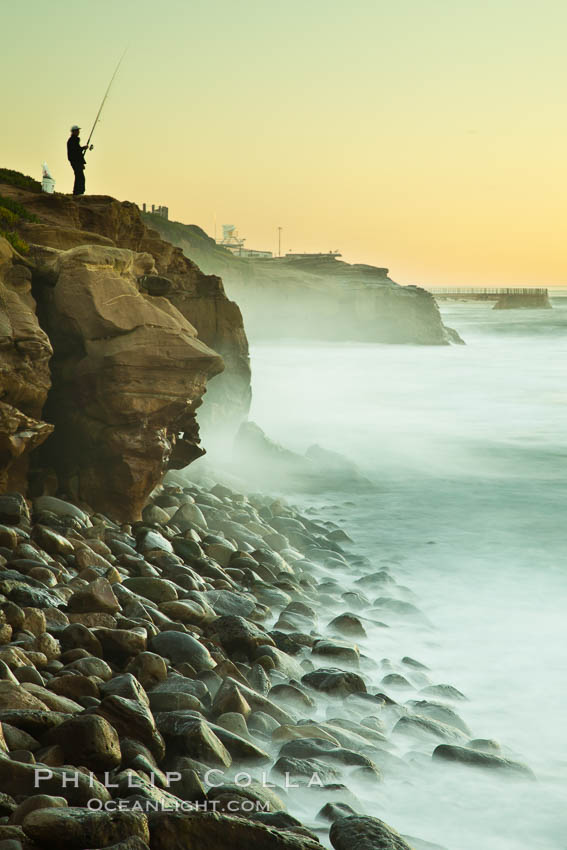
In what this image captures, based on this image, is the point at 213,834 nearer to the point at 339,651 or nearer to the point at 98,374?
the point at 339,651

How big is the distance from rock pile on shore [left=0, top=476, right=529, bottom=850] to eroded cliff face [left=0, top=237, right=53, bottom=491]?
44 centimetres

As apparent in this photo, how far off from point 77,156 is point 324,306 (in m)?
44.0

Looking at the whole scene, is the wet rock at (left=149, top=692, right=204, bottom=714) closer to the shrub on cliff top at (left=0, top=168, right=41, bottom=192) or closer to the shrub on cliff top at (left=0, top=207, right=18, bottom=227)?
the shrub on cliff top at (left=0, top=207, right=18, bottom=227)

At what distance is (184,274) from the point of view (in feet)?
38.0

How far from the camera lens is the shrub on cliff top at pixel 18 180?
12.3 meters

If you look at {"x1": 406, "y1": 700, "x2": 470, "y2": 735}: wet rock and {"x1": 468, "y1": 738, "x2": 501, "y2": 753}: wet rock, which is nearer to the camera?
{"x1": 468, "y1": 738, "x2": 501, "y2": 753}: wet rock

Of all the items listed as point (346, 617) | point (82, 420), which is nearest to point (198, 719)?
point (346, 617)

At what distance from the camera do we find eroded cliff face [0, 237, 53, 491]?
21.9 ft

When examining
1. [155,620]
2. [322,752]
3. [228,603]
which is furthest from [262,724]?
[228,603]

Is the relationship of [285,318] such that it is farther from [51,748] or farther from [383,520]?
[51,748]

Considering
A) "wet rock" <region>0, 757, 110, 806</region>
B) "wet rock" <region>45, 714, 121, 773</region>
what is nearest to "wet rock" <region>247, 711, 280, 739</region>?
"wet rock" <region>45, 714, 121, 773</region>

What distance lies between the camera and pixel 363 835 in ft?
10.8

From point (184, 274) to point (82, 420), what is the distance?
430cm

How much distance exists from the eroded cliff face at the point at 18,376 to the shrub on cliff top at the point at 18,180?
5488 mm
